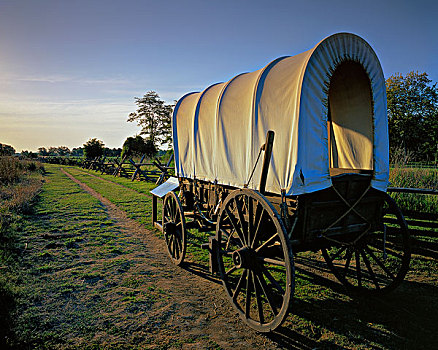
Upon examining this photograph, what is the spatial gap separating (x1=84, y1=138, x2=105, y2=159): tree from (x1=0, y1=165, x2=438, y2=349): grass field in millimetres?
38947

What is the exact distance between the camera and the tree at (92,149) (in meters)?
42.2

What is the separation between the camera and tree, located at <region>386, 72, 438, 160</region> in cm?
2736

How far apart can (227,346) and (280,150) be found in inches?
92.1

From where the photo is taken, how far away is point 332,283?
4.54m

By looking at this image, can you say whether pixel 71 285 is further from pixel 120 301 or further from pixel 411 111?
pixel 411 111

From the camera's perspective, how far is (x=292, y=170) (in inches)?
127

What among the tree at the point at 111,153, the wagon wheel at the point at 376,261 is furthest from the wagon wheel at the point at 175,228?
the tree at the point at 111,153

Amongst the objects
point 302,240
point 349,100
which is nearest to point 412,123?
point 349,100

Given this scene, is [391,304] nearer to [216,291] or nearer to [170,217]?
[216,291]

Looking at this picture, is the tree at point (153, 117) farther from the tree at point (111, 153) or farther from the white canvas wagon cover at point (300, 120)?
the white canvas wagon cover at point (300, 120)

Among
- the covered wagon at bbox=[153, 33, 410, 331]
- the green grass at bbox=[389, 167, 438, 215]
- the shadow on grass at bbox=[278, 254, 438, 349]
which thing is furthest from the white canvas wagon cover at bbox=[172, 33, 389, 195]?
the green grass at bbox=[389, 167, 438, 215]

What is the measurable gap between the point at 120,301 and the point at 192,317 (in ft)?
3.71

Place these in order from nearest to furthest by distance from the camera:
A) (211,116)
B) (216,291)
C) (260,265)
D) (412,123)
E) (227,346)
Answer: (227,346) → (260,265) → (216,291) → (211,116) → (412,123)

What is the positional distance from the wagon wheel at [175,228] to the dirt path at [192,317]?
0.27 m
